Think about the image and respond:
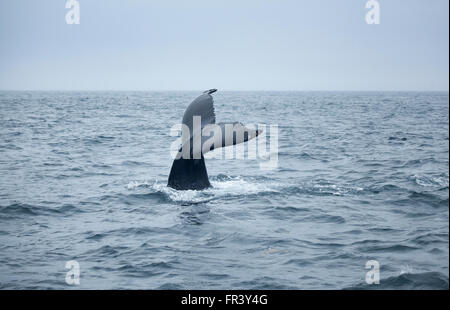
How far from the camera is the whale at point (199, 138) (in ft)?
30.2

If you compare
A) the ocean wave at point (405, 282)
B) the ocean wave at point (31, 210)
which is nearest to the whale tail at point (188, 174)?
the ocean wave at point (31, 210)

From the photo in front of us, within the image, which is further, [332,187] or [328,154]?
[328,154]

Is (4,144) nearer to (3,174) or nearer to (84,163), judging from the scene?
(84,163)

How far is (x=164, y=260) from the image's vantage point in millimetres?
7578

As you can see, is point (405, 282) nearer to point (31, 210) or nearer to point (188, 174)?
point (188, 174)

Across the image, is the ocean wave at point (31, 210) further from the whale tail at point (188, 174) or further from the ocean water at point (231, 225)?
the whale tail at point (188, 174)

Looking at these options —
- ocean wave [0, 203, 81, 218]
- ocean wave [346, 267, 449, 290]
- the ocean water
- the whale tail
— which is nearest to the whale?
the whale tail

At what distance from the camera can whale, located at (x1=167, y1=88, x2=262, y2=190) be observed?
9203 mm

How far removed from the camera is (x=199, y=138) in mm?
9789

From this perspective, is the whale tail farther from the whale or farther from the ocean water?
the ocean water
